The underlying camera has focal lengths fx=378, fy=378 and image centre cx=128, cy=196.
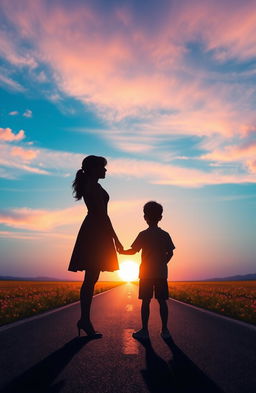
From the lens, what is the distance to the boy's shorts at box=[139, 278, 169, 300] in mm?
6047

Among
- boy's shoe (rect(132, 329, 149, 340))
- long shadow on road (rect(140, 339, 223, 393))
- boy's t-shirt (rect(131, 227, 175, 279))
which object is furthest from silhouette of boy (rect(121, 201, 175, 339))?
long shadow on road (rect(140, 339, 223, 393))

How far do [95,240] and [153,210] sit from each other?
1139 millimetres

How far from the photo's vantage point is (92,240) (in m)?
5.73

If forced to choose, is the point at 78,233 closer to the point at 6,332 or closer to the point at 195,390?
the point at 6,332

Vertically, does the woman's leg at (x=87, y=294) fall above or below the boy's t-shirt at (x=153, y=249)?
below

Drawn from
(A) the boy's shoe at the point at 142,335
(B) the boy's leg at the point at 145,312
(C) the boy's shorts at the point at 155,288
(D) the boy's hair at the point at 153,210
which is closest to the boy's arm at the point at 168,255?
(C) the boy's shorts at the point at 155,288

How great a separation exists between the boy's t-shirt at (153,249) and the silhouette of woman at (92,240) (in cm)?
52

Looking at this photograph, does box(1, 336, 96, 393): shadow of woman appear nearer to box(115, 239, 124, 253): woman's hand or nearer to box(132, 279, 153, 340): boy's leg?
box(132, 279, 153, 340): boy's leg

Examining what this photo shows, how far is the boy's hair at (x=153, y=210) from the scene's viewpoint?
20.5 ft

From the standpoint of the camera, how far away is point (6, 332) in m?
6.17

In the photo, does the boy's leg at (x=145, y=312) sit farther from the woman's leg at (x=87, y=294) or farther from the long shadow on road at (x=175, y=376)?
the long shadow on road at (x=175, y=376)

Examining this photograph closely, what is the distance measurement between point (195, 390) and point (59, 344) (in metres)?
2.54

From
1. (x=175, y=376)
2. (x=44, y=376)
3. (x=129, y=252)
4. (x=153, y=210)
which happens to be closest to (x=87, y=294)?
(x=129, y=252)

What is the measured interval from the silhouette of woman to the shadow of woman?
88 centimetres
